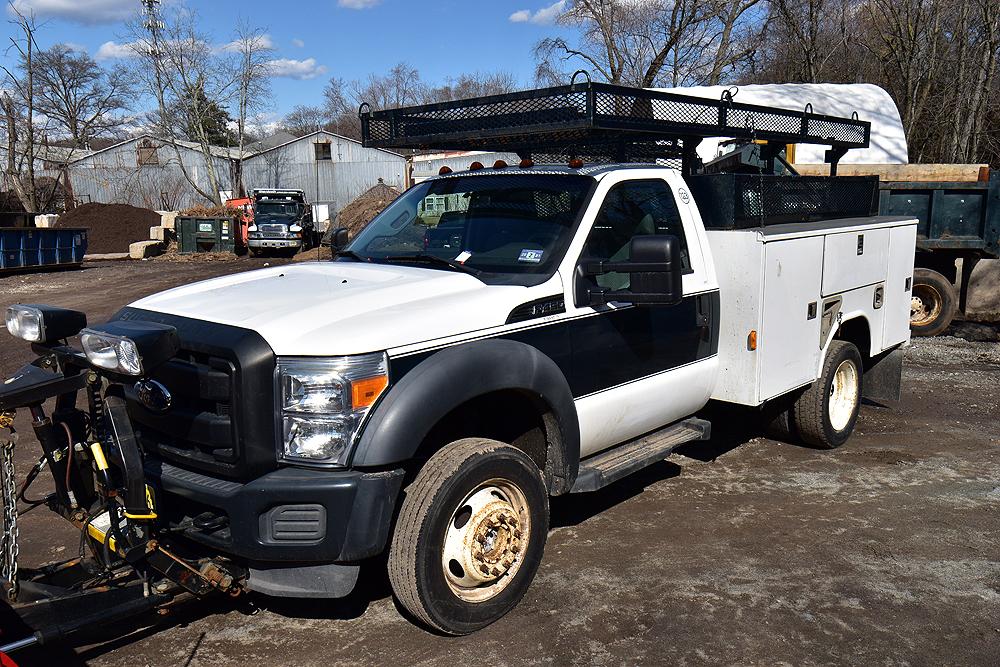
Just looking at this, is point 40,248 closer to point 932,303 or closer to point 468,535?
point 932,303

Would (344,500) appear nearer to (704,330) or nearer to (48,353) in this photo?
(48,353)

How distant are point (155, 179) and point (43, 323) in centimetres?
4631

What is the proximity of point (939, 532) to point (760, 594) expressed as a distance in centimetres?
147

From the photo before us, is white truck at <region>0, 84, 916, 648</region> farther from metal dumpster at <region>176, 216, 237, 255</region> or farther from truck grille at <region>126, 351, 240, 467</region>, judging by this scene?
metal dumpster at <region>176, 216, 237, 255</region>

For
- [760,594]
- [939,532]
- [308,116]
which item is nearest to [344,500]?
[760,594]

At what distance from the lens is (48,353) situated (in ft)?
10.7

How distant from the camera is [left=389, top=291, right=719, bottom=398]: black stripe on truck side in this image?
408 centimetres

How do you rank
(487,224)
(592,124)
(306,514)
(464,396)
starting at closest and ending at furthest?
(306,514)
(464,396)
(592,124)
(487,224)

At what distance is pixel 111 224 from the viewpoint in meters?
29.8

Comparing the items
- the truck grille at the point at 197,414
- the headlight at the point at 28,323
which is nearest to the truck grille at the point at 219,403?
the truck grille at the point at 197,414

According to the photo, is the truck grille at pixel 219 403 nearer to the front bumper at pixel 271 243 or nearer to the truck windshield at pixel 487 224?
the truck windshield at pixel 487 224

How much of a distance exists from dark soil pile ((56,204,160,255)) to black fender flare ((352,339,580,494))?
92.7 ft

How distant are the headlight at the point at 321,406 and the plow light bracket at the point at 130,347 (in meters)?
0.43

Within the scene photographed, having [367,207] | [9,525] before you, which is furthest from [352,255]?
[367,207]
